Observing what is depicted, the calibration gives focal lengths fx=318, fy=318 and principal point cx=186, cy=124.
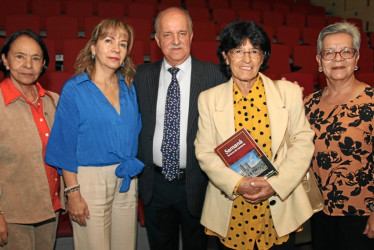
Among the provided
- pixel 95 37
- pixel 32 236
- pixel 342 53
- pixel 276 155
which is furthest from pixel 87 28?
pixel 276 155

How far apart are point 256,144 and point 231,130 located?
0.16m

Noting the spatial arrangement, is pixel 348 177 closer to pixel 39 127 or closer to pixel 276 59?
pixel 39 127

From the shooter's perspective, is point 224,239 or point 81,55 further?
point 81,55

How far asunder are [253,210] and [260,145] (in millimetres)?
333

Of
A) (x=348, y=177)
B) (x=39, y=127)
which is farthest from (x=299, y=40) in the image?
(x=39, y=127)

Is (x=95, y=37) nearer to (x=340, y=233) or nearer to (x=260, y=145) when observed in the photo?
(x=260, y=145)

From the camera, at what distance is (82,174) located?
1675mm

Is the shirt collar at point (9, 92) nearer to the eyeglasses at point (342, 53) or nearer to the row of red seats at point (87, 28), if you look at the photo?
the eyeglasses at point (342, 53)

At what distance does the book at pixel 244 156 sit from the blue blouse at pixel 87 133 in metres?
0.53

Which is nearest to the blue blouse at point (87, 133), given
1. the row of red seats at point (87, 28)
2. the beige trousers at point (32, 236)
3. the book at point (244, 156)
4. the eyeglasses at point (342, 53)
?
the beige trousers at point (32, 236)

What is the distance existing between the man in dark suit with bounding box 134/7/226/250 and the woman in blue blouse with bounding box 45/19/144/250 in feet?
0.37

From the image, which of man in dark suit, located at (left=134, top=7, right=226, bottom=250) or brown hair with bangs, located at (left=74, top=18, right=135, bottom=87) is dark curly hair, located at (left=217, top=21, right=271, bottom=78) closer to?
man in dark suit, located at (left=134, top=7, right=226, bottom=250)

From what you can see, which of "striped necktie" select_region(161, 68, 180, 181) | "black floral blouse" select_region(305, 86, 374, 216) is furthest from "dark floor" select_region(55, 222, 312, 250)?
"black floral blouse" select_region(305, 86, 374, 216)

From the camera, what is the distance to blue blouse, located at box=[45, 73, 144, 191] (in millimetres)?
1639
